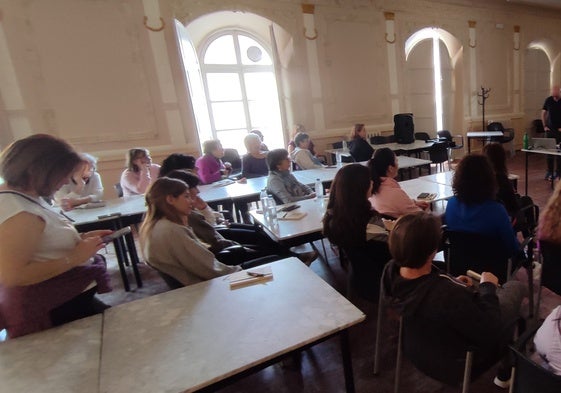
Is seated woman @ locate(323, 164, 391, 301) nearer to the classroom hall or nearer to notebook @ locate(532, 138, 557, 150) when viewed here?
the classroom hall

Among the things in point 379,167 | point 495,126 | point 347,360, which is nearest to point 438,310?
point 347,360

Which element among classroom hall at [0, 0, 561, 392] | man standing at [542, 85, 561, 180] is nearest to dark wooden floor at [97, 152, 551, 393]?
classroom hall at [0, 0, 561, 392]

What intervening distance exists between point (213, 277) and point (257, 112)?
6.01 meters

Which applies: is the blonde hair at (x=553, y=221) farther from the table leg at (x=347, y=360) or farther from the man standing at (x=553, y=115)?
the man standing at (x=553, y=115)

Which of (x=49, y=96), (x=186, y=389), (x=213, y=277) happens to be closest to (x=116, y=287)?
(x=213, y=277)

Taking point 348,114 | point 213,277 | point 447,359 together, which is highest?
point 348,114

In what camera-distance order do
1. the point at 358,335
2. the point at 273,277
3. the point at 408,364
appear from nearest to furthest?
the point at 273,277
the point at 408,364
the point at 358,335

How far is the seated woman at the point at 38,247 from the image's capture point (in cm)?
115

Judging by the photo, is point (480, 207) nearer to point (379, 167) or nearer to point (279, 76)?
point (379, 167)

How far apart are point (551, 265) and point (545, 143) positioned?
137 inches

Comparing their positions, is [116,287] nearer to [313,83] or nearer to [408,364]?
[408,364]

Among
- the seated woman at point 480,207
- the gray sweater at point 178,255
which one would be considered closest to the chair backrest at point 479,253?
the seated woman at point 480,207

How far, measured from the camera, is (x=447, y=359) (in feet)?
3.76

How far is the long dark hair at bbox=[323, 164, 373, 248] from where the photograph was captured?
172cm
